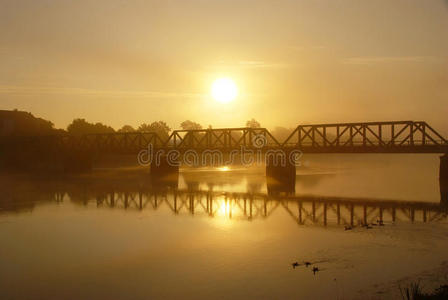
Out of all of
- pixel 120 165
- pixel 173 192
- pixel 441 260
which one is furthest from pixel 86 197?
pixel 120 165

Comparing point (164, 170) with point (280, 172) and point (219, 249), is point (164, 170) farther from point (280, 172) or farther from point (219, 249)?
point (219, 249)

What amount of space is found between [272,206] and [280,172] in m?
23.5

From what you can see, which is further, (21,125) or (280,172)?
(21,125)

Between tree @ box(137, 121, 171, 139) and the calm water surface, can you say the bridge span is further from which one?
tree @ box(137, 121, 171, 139)

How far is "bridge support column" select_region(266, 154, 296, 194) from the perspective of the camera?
57.8m

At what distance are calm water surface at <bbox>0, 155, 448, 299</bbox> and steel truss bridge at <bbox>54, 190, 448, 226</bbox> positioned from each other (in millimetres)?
135

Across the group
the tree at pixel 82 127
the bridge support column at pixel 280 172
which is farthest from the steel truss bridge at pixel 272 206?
the tree at pixel 82 127

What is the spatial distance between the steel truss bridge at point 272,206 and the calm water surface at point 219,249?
0.44ft

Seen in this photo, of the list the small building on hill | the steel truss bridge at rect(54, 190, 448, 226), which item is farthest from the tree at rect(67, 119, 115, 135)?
the steel truss bridge at rect(54, 190, 448, 226)

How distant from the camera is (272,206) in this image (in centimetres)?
3662

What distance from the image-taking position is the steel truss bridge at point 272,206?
2945cm

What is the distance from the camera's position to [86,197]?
43.5m

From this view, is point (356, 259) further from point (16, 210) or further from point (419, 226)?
point (16, 210)

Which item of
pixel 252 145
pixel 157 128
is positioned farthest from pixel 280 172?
pixel 157 128
